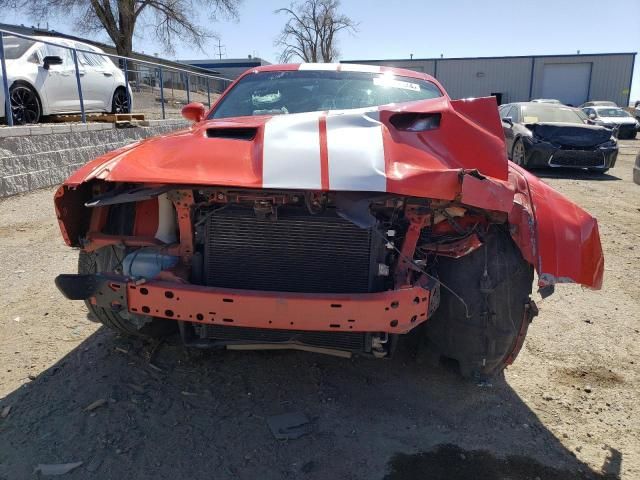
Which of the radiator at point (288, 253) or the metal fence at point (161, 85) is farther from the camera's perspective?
the metal fence at point (161, 85)

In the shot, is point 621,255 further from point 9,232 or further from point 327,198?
point 9,232

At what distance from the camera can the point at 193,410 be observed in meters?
2.51

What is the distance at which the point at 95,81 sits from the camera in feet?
31.3

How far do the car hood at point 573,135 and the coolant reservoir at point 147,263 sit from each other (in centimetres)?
936

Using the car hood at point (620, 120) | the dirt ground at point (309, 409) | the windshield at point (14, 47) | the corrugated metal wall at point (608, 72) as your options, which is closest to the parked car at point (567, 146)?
the dirt ground at point (309, 409)

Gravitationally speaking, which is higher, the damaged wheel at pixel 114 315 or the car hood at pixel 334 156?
the car hood at pixel 334 156

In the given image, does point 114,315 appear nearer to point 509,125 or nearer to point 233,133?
point 233,133

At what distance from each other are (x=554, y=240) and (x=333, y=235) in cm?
104

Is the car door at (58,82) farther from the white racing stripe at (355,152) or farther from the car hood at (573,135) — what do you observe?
the car hood at (573,135)

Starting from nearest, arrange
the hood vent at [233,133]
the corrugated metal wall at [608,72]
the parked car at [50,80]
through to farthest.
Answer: the hood vent at [233,133] < the parked car at [50,80] < the corrugated metal wall at [608,72]

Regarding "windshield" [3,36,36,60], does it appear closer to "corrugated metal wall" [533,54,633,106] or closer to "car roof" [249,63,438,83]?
"car roof" [249,63,438,83]

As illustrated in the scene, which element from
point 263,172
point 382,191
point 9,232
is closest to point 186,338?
point 263,172

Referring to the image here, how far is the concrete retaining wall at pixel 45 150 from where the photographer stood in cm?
673

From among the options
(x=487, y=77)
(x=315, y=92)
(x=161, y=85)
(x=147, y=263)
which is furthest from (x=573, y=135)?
(x=487, y=77)
